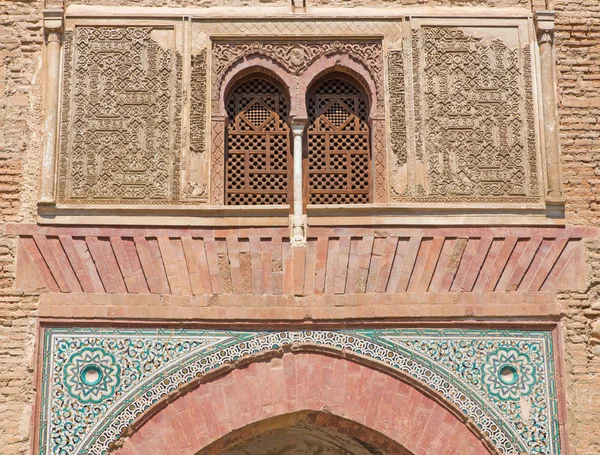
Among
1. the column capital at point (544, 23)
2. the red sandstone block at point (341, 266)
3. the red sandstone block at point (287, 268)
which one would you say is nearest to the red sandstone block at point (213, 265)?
the red sandstone block at point (287, 268)

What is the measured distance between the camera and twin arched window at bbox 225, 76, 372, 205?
32.2ft

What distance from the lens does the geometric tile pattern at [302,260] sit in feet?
30.6

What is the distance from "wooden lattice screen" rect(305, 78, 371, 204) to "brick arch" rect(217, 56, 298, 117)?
24 cm

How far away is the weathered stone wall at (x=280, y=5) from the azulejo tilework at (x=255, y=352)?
0.59ft

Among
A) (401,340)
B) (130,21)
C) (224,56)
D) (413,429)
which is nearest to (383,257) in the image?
(401,340)

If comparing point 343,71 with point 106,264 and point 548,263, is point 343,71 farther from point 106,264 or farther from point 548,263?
point 106,264

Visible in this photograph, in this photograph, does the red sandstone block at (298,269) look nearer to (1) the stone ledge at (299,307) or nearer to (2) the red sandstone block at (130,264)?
(1) the stone ledge at (299,307)

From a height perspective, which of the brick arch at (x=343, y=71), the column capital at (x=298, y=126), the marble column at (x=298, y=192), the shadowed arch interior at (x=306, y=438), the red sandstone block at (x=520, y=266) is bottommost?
the shadowed arch interior at (x=306, y=438)

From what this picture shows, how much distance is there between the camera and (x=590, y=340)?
9.27 m

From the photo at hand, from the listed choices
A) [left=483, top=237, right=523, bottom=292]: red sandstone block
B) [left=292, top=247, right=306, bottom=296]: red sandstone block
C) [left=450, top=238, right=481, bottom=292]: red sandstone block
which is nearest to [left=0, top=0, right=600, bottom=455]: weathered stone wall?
[left=483, top=237, right=523, bottom=292]: red sandstone block

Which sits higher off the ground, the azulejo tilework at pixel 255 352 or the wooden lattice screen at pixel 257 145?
the wooden lattice screen at pixel 257 145

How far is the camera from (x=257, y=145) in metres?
9.93

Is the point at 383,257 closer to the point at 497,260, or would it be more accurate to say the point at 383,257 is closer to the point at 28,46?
the point at 497,260

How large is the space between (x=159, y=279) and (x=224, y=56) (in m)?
1.82
